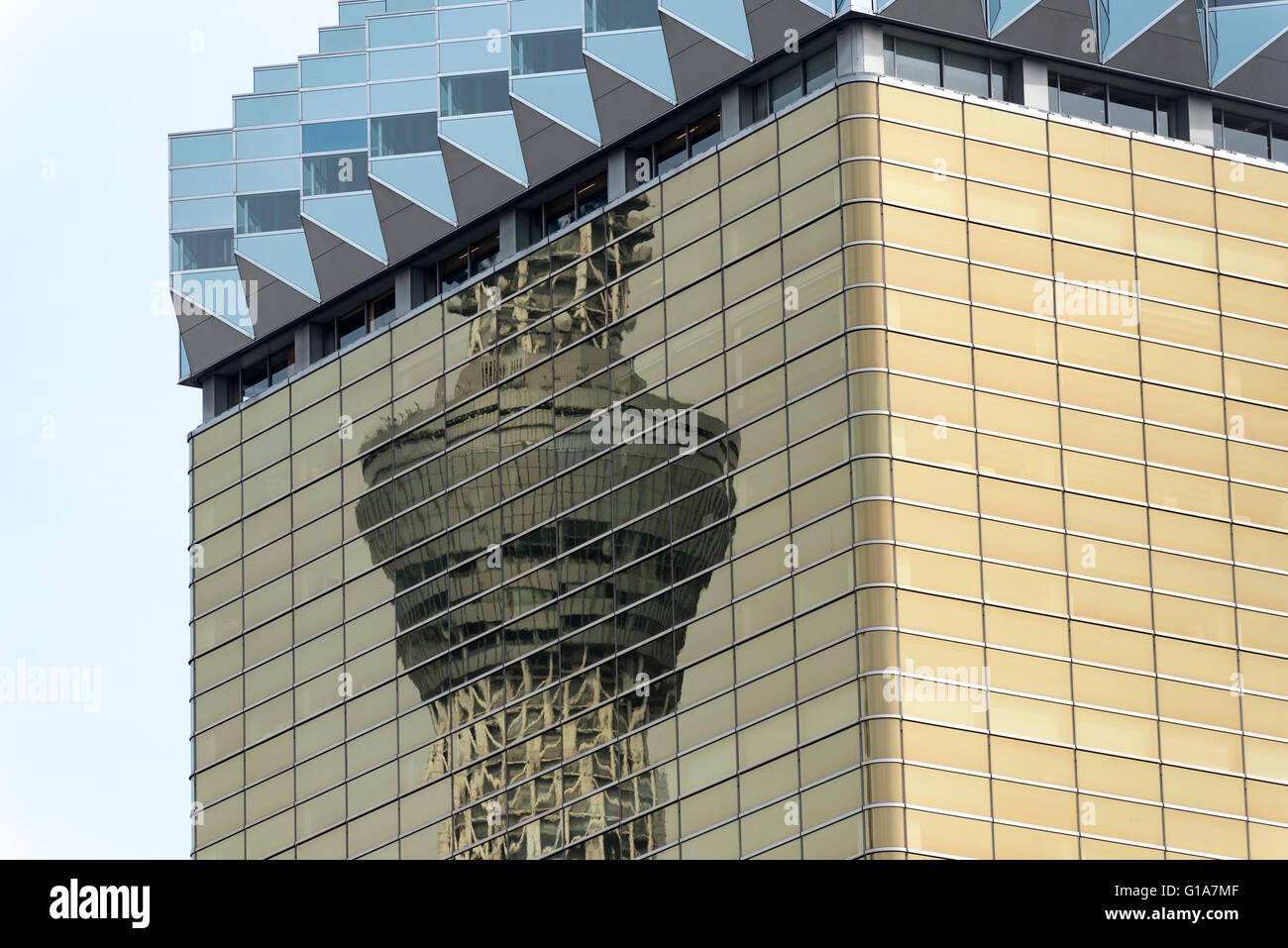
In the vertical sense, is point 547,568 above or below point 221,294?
below

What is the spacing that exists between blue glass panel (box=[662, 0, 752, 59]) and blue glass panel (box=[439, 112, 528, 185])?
9761mm

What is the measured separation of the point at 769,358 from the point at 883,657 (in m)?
12.5

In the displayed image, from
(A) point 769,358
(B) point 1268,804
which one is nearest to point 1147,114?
(A) point 769,358

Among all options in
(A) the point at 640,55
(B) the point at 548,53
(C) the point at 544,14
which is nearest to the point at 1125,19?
(A) the point at 640,55

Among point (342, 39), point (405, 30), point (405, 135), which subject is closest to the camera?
point (405, 135)

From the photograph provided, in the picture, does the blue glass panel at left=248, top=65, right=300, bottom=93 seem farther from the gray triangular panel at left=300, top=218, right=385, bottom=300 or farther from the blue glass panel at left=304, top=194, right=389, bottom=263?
the gray triangular panel at left=300, top=218, right=385, bottom=300

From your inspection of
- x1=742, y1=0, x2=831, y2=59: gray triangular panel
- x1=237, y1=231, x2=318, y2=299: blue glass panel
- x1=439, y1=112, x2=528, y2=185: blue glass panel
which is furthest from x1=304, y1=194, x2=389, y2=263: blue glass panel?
x1=742, y1=0, x2=831, y2=59: gray triangular panel

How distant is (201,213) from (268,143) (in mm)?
4349

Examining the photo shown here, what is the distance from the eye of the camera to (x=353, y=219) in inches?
4697

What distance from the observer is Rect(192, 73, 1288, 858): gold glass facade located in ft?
309

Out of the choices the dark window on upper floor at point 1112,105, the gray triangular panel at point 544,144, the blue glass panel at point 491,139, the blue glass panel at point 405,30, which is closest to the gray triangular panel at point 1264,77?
the dark window on upper floor at point 1112,105

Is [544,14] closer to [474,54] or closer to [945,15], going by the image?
[474,54]
